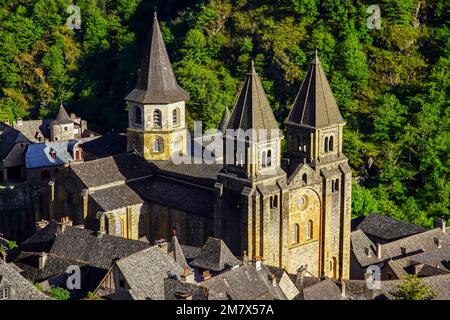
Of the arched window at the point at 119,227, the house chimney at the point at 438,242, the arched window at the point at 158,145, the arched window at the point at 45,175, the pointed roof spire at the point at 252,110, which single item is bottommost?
the house chimney at the point at 438,242

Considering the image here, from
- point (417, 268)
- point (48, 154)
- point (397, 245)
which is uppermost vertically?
point (48, 154)

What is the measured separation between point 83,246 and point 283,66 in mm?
39456

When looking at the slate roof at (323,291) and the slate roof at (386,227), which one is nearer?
the slate roof at (323,291)

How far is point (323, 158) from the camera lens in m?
67.6

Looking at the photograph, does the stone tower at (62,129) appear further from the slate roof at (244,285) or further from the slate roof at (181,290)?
the slate roof at (181,290)

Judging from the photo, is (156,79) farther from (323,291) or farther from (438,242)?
(438,242)

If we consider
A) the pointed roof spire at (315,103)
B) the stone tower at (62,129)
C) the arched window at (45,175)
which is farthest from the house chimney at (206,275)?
the stone tower at (62,129)

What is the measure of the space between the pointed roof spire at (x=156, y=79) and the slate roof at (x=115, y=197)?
622cm

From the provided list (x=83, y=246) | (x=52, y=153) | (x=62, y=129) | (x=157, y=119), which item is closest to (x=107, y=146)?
(x=52, y=153)

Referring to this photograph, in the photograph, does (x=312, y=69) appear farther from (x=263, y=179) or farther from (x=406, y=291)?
(x=406, y=291)

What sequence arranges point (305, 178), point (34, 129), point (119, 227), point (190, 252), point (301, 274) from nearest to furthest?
1. point (301, 274)
2. point (190, 252)
3. point (305, 178)
4. point (119, 227)
5. point (34, 129)

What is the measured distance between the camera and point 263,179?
63938 millimetres

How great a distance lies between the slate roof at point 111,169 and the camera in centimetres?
7088
